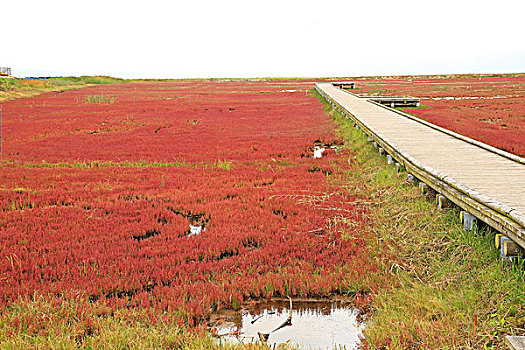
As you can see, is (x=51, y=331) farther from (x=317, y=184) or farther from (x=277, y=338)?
(x=317, y=184)

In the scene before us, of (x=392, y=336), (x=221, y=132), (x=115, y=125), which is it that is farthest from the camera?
(x=115, y=125)

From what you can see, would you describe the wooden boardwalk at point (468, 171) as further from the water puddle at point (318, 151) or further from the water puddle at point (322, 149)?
the water puddle at point (318, 151)

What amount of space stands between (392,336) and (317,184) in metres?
5.96

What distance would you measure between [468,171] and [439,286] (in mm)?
3145

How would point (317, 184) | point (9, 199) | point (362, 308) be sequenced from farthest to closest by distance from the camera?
point (317, 184) → point (9, 199) → point (362, 308)

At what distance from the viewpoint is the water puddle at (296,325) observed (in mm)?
3947

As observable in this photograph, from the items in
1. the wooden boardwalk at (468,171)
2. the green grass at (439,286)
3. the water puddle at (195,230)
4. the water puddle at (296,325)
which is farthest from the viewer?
the water puddle at (195,230)

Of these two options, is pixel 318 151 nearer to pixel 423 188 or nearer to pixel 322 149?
pixel 322 149

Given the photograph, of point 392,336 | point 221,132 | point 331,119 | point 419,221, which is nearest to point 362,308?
point 392,336

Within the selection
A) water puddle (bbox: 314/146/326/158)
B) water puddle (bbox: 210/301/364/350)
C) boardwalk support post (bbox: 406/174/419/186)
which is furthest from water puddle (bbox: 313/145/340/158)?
water puddle (bbox: 210/301/364/350)

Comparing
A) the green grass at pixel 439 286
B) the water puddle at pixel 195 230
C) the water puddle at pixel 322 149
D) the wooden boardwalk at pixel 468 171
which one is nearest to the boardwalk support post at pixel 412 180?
the wooden boardwalk at pixel 468 171

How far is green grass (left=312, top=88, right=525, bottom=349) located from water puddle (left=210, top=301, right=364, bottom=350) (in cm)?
24

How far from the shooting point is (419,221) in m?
6.35

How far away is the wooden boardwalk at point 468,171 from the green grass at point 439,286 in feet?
1.19
